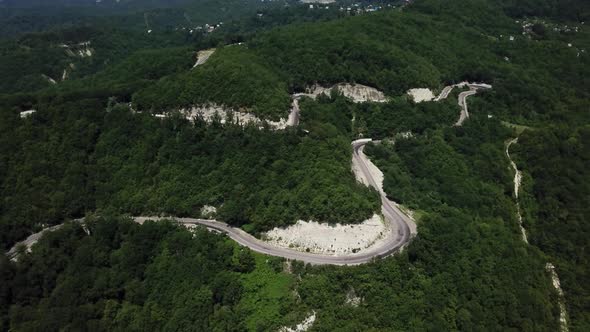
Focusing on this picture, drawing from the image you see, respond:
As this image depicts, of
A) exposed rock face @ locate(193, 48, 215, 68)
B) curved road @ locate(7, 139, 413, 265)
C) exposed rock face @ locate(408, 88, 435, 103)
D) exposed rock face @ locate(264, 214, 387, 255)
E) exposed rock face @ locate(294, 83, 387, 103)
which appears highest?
exposed rock face @ locate(193, 48, 215, 68)

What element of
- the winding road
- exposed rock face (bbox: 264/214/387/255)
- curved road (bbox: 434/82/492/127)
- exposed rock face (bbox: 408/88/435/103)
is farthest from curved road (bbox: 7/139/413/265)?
curved road (bbox: 434/82/492/127)

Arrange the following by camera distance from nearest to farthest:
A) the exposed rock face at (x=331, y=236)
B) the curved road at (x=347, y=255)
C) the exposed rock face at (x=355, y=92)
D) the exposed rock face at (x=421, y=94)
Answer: the curved road at (x=347, y=255) → the exposed rock face at (x=331, y=236) → the exposed rock face at (x=355, y=92) → the exposed rock face at (x=421, y=94)

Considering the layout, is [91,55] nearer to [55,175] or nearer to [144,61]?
[144,61]

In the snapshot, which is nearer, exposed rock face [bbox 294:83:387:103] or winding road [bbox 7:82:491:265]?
winding road [bbox 7:82:491:265]

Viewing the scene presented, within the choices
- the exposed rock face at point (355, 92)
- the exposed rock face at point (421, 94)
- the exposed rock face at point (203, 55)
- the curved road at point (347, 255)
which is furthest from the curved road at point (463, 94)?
the exposed rock face at point (203, 55)

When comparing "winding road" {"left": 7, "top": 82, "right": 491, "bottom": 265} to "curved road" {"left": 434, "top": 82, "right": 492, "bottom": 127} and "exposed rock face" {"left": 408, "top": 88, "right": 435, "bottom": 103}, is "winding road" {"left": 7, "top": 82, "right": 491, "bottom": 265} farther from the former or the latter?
"curved road" {"left": 434, "top": 82, "right": 492, "bottom": 127}

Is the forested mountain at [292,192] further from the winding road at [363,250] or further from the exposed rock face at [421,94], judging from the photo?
the exposed rock face at [421,94]

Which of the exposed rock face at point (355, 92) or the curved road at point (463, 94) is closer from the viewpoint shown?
the exposed rock face at point (355, 92)
